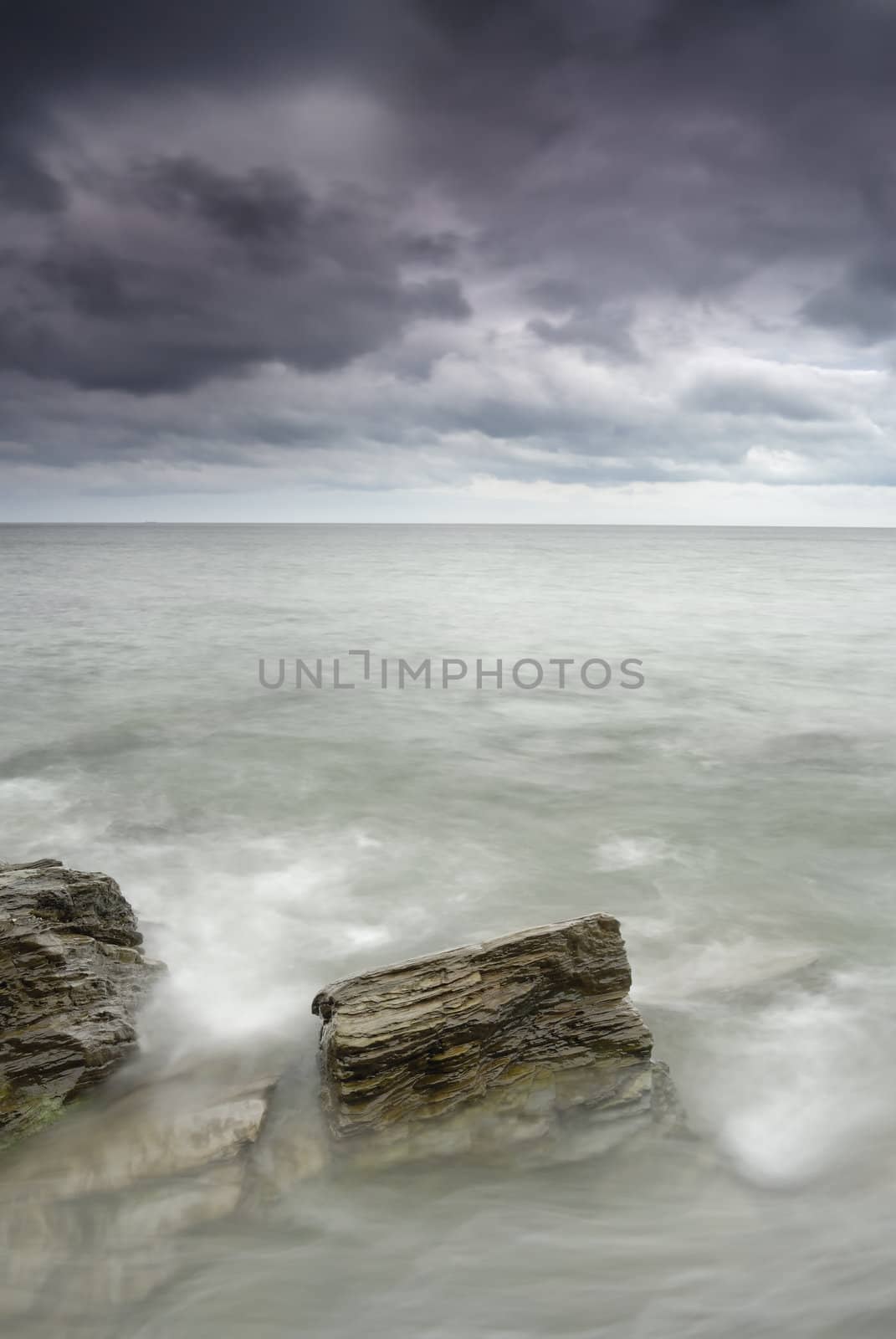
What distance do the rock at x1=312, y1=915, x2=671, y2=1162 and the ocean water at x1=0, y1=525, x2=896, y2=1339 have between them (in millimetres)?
231

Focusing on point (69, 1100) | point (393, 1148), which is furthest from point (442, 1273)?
point (69, 1100)

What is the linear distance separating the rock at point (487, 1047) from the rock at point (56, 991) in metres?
1.52

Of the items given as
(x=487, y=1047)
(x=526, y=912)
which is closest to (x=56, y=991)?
(x=487, y=1047)

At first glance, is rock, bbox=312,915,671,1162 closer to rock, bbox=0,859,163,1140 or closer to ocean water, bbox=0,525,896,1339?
ocean water, bbox=0,525,896,1339

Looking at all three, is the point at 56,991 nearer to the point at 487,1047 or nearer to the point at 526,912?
the point at 487,1047

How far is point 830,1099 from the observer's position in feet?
18.4

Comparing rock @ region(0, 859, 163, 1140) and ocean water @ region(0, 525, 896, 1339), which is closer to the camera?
ocean water @ region(0, 525, 896, 1339)

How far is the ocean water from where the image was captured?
13.2ft

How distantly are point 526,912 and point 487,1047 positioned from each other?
3.46 metres

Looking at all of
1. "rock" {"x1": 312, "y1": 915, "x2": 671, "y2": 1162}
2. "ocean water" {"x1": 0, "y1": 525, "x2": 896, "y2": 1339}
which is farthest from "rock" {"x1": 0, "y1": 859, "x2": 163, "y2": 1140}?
"rock" {"x1": 312, "y1": 915, "x2": 671, "y2": 1162}

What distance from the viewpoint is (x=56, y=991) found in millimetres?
5281

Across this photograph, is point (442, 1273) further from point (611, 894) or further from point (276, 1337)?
point (611, 894)

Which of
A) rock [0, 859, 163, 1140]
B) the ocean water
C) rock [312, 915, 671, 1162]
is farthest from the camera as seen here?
rock [0, 859, 163, 1140]

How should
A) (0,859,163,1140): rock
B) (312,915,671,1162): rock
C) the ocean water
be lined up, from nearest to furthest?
the ocean water < (312,915,671,1162): rock < (0,859,163,1140): rock
